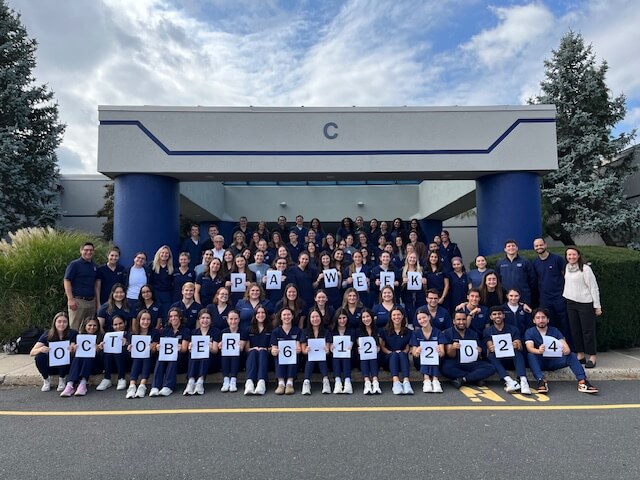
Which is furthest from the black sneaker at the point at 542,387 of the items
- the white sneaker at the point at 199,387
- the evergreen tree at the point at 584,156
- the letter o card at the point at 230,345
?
the evergreen tree at the point at 584,156

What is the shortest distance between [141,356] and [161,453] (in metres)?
2.40

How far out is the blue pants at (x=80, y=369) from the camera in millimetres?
6168

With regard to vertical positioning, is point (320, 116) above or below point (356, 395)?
above

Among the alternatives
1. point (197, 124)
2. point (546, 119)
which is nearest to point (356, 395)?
point (197, 124)

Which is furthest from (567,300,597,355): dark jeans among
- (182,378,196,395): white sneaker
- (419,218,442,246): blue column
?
(419,218,442,246): blue column

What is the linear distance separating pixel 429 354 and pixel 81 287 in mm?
5451

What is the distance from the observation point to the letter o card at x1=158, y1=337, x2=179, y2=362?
6.16 m

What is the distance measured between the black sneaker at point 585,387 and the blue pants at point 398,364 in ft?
7.13

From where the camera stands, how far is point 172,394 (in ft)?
19.6

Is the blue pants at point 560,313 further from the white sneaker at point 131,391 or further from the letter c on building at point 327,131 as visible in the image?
the white sneaker at point 131,391

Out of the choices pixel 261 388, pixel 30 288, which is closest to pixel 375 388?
pixel 261 388

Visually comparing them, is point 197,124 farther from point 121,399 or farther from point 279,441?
point 279,441

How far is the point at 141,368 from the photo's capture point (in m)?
6.28

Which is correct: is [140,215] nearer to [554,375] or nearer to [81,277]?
[81,277]
